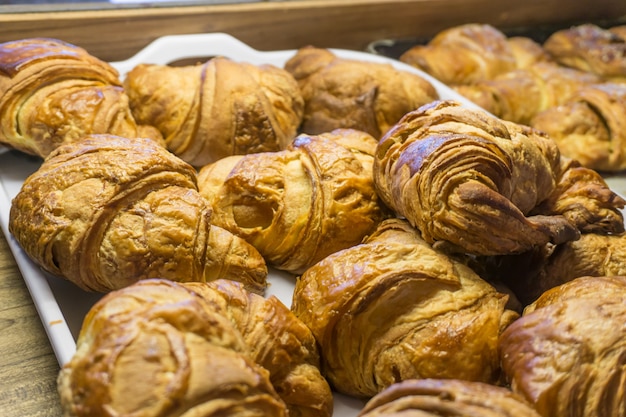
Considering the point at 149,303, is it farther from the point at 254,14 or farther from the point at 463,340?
the point at 254,14

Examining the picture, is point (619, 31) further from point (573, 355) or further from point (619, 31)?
point (573, 355)

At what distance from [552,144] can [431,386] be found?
3.26 ft

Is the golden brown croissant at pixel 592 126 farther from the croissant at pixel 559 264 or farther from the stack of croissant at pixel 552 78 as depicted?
the croissant at pixel 559 264

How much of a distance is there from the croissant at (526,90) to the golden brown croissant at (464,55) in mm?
68

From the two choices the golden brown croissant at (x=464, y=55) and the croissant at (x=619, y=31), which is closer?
the golden brown croissant at (x=464, y=55)

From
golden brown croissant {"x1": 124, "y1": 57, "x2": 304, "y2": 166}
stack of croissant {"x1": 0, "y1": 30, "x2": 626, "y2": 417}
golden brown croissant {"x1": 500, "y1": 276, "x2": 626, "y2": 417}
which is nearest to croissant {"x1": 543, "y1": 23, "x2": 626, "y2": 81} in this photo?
stack of croissant {"x1": 0, "y1": 30, "x2": 626, "y2": 417}

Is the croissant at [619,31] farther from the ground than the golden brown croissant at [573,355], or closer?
farther from the ground

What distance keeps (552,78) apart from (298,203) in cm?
194

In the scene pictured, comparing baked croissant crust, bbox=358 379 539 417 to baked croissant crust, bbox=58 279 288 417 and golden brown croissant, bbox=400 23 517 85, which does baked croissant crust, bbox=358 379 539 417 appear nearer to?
baked croissant crust, bbox=58 279 288 417

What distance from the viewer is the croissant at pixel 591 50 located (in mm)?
3297

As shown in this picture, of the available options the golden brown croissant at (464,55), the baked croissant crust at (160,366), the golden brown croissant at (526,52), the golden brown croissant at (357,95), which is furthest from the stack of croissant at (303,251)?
Answer: the golden brown croissant at (526,52)

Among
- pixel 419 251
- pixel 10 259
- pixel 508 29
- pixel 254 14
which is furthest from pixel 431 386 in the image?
pixel 508 29

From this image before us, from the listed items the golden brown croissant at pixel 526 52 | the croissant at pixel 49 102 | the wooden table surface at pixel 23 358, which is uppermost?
the croissant at pixel 49 102

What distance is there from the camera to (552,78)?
3.16 meters
